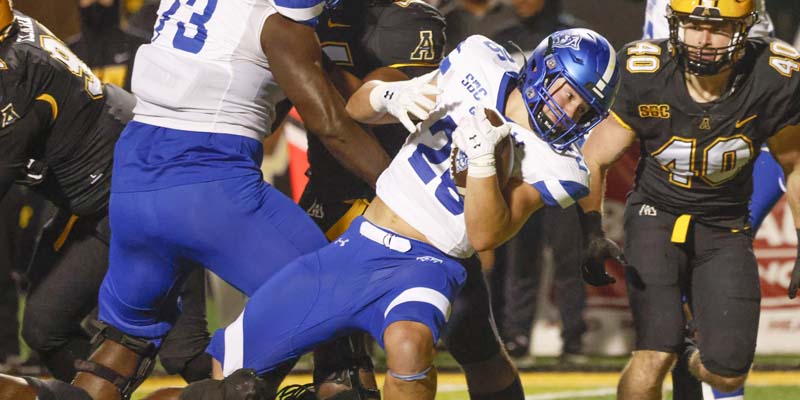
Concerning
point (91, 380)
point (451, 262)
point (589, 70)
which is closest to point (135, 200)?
point (91, 380)

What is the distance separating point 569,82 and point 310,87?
78 cm

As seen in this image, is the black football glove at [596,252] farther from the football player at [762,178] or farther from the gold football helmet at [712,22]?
the football player at [762,178]

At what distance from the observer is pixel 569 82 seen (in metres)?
3.97

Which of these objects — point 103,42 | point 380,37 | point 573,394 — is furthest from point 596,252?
point 103,42

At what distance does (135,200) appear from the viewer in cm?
410

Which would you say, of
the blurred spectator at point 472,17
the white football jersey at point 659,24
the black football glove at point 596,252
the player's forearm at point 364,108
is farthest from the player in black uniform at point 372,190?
the blurred spectator at point 472,17

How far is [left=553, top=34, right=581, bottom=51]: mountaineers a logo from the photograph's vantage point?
13.2ft

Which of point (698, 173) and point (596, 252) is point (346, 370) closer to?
point (596, 252)

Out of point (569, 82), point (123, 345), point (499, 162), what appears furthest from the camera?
point (123, 345)

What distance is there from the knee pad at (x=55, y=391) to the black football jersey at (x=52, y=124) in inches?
30.3

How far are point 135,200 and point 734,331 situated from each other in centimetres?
215

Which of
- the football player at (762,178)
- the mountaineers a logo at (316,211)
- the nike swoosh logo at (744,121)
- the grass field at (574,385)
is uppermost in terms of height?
the nike swoosh logo at (744,121)

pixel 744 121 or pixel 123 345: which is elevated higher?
pixel 744 121

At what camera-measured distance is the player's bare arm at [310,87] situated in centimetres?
405
